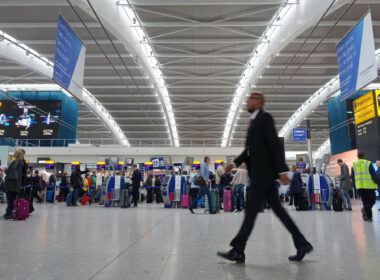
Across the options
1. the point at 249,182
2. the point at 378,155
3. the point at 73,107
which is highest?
the point at 73,107

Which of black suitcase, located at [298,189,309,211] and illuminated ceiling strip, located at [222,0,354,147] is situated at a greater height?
illuminated ceiling strip, located at [222,0,354,147]

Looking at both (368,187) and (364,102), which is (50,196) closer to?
(368,187)

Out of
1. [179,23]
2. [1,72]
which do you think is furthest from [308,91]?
[1,72]

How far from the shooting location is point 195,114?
108 feet

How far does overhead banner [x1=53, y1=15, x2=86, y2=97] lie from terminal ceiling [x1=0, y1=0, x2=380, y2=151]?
1828 mm

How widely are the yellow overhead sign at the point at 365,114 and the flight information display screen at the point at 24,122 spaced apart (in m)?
20.1

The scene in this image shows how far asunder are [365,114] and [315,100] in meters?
9.26

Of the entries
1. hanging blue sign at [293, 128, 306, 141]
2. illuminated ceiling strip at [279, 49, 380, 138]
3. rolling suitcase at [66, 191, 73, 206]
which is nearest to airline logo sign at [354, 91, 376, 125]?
illuminated ceiling strip at [279, 49, 380, 138]

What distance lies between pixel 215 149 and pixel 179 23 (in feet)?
47.2

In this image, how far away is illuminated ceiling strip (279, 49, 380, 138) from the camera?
24203mm

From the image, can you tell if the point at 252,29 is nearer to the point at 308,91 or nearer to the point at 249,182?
the point at 308,91

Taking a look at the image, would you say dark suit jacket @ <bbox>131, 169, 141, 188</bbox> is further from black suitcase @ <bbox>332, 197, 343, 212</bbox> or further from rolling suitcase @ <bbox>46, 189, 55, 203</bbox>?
black suitcase @ <bbox>332, 197, 343, 212</bbox>

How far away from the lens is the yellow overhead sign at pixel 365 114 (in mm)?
17469

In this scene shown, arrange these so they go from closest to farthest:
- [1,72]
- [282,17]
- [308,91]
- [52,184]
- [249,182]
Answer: [249,182] < [282,17] < [52,184] < [1,72] < [308,91]
